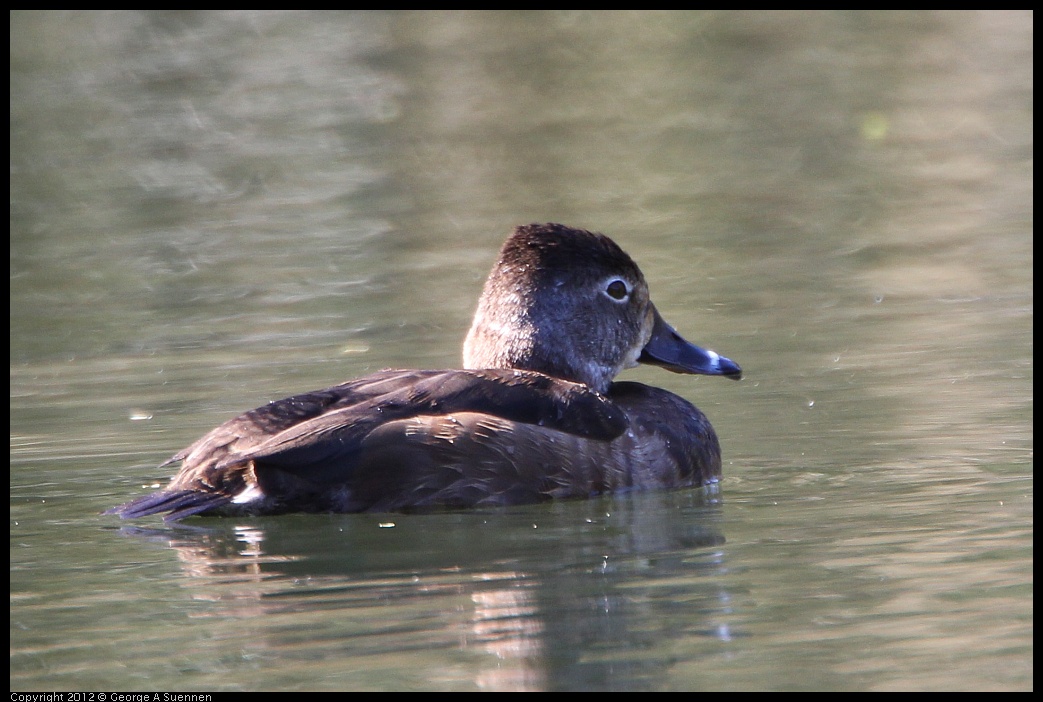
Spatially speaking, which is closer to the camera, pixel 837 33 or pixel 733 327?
pixel 733 327

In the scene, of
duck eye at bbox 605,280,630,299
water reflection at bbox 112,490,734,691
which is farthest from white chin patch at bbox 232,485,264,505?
duck eye at bbox 605,280,630,299

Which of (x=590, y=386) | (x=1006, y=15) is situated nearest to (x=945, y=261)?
(x=590, y=386)

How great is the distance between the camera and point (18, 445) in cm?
823

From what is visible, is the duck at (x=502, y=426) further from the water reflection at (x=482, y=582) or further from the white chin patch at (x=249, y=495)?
the water reflection at (x=482, y=582)

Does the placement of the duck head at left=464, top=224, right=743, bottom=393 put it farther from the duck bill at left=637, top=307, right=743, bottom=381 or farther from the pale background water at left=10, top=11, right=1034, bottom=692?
the pale background water at left=10, top=11, right=1034, bottom=692

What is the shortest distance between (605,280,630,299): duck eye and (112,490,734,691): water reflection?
0.99 meters

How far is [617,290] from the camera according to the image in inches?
298

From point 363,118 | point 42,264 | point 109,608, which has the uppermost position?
point 363,118

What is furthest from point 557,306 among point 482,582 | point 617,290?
point 482,582

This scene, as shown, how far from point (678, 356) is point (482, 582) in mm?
2441

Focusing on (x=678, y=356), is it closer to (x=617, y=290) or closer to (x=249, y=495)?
(x=617, y=290)

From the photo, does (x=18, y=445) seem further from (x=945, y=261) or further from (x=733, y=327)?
(x=945, y=261)

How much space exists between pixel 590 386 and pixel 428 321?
3.04 meters

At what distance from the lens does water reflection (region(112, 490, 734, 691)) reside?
4988 mm
